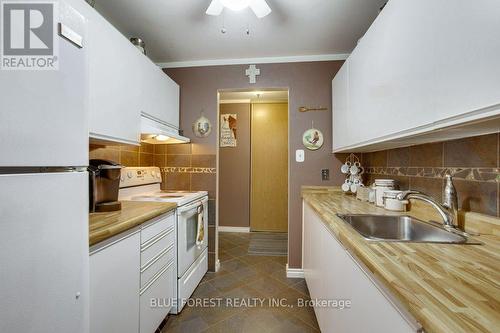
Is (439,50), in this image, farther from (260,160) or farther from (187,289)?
(260,160)

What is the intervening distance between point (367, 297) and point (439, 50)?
0.89 metres

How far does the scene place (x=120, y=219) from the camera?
45.0 inches

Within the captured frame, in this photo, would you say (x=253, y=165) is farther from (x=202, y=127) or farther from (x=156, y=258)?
(x=156, y=258)

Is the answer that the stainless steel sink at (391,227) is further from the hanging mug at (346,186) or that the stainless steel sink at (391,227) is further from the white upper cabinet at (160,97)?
the white upper cabinet at (160,97)

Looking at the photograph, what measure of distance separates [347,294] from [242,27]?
6.58 feet

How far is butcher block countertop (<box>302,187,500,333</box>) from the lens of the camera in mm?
424

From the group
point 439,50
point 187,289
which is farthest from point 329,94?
point 187,289

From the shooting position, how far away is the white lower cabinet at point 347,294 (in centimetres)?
60

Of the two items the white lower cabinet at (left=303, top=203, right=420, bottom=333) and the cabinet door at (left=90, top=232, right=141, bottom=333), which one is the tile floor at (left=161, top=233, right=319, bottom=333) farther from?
the cabinet door at (left=90, top=232, right=141, bottom=333)

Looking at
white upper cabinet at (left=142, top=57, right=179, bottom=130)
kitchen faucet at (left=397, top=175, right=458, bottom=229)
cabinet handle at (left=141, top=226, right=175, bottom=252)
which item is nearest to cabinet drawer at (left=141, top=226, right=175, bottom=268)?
cabinet handle at (left=141, top=226, right=175, bottom=252)

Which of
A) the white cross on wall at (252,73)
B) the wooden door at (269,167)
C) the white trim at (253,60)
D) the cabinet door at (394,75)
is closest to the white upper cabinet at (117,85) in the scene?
the white trim at (253,60)

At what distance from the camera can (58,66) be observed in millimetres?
647

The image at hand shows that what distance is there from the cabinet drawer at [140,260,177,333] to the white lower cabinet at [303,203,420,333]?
107cm

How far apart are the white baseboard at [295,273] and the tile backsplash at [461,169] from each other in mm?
1340
